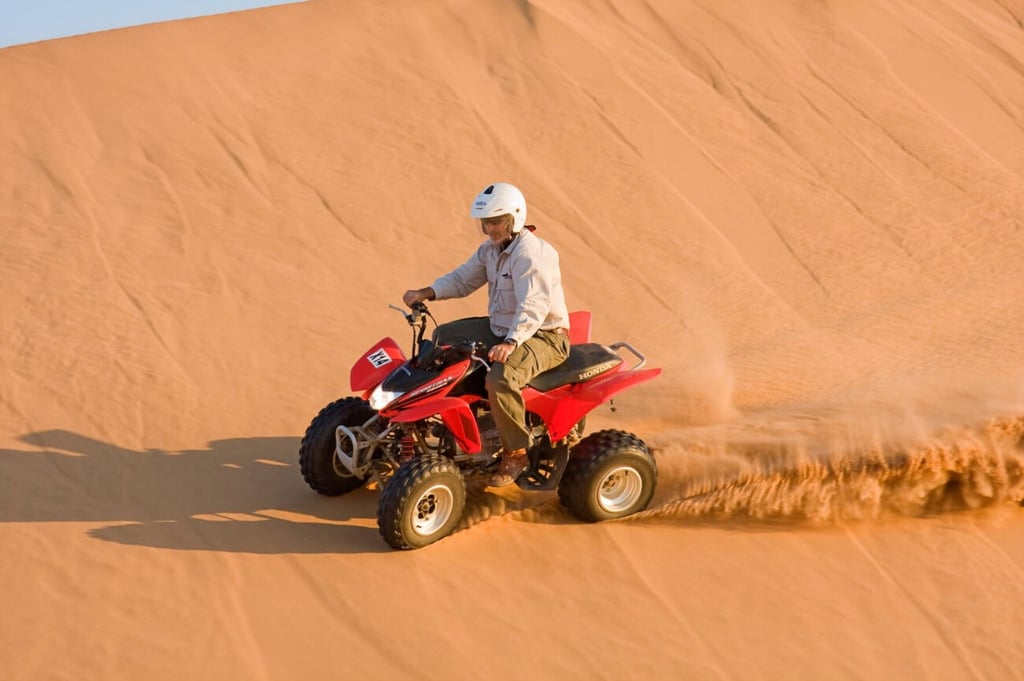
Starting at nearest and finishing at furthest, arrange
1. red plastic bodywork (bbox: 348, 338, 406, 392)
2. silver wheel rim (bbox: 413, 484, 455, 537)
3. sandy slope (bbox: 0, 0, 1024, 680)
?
1. sandy slope (bbox: 0, 0, 1024, 680)
2. silver wheel rim (bbox: 413, 484, 455, 537)
3. red plastic bodywork (bbox: 348, 338, 406, 392)

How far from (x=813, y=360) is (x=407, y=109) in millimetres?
5742

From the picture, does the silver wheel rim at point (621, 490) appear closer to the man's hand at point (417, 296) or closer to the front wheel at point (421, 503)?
the front wheel at point (421, 503)

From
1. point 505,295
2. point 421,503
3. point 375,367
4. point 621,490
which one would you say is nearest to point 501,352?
point 505,295

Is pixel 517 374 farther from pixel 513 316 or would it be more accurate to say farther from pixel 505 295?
pixel 505 295

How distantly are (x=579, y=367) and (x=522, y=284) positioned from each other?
0.61 metres

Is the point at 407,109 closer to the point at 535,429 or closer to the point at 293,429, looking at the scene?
the point at 293,429

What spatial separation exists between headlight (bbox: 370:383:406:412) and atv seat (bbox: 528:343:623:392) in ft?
2.44

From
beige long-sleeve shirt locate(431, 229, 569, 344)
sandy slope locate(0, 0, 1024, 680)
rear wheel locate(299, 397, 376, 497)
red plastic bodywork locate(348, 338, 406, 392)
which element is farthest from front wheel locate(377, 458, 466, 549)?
beige long-sleeve shirt locate(431, 229, 569, 344)

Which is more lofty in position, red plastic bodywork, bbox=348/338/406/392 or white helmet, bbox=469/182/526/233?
white helmet, bbox=469/182/526/233

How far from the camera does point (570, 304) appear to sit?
394 inches

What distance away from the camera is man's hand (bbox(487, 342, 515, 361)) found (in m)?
5.88

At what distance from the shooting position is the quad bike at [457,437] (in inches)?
232

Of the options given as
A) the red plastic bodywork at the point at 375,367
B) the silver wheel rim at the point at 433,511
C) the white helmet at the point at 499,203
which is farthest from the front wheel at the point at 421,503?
the white helmet at the point at 499,203

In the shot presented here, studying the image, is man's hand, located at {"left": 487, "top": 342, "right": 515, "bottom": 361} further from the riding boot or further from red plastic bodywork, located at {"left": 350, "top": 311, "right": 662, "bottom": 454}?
the riding boot
